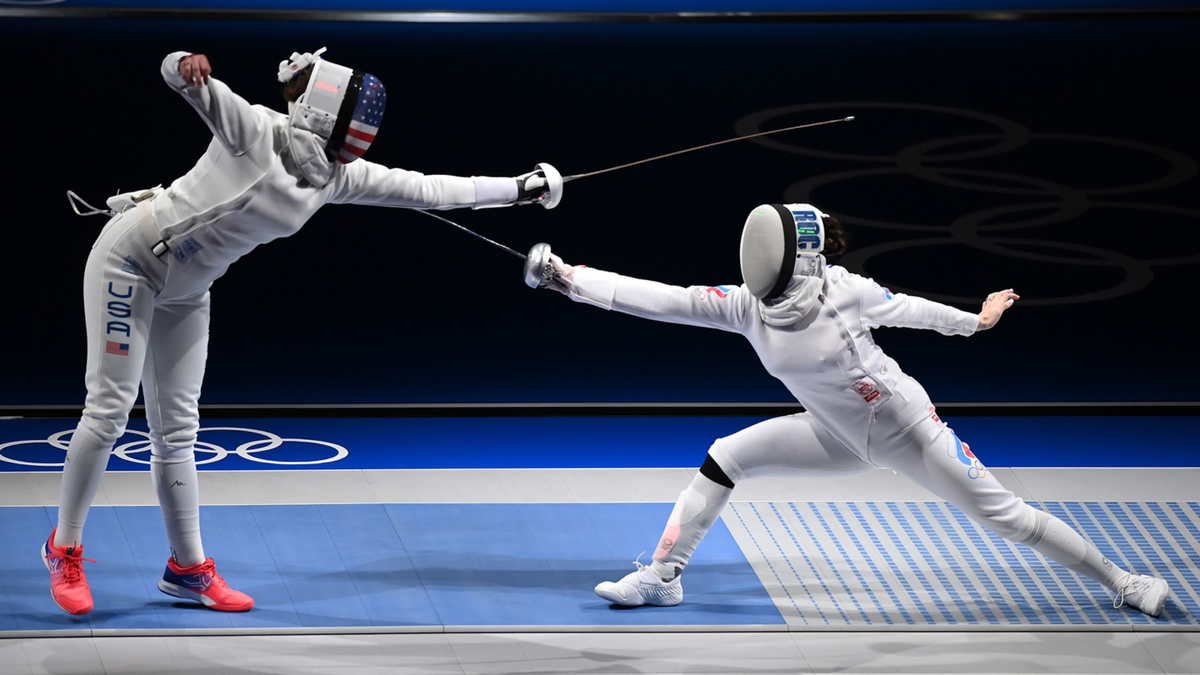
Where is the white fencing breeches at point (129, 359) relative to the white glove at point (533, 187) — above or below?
below

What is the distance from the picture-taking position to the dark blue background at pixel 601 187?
17.8 feet

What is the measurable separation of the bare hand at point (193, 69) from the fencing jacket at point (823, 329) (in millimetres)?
1046

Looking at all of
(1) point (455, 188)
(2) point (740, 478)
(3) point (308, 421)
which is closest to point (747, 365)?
(3) point (308, 421)

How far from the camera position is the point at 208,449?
5133 mm

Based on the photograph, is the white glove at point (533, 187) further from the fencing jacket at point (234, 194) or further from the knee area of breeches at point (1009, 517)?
the knee area of breeches at point (1009, 517)

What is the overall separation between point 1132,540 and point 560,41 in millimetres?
2771

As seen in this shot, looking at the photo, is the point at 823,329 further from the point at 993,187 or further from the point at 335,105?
the point at 993,187

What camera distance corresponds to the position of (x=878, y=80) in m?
5.60

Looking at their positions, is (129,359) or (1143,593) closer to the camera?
(129,359)

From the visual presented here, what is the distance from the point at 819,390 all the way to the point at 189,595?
1723 millimetres

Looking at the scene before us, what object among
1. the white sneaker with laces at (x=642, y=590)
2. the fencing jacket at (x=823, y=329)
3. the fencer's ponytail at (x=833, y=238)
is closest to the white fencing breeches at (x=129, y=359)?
the fencing jacket at (x=823, y=329)

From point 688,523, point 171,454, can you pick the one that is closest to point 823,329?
point 688,523

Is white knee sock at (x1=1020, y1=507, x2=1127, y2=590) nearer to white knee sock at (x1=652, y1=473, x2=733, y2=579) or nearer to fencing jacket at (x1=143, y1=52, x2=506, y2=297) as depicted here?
white knee sock at (x1=652, y1=473, x2=733, y2=579)

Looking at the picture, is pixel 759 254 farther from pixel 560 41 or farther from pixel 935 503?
pixel 560 41
